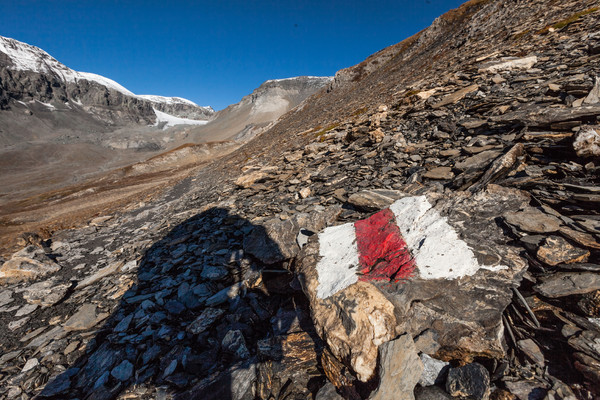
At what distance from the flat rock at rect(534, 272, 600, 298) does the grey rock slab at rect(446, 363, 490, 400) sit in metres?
1.01

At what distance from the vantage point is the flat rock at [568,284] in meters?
2.08

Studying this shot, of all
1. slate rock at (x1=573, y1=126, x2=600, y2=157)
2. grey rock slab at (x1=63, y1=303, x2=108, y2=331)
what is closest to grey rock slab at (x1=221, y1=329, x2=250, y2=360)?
grey rock slab at (x1=63, y1=303, x2=108, y2=331)

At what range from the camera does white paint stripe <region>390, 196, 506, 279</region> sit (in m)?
2.70

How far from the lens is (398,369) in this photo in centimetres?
213

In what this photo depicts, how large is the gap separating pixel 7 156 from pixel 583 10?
456 ft

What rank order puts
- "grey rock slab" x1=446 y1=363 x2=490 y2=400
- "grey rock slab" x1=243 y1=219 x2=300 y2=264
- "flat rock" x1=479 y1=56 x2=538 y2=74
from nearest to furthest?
"grey rock slab" x1=446 y1=363 x2=490 y2=400
"grey rock slab" x1=243 y1=219 x2=300 y2=264
"flat rock" x1=479 y1=56 x2=538 y2=74

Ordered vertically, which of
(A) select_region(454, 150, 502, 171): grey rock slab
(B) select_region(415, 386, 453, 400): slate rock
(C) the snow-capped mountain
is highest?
(C) the snow-capped mountain

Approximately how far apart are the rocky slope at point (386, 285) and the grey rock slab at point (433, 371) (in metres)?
0.01

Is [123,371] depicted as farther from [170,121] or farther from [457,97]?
[170,121]

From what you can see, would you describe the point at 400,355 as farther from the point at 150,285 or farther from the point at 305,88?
the point at 305,88

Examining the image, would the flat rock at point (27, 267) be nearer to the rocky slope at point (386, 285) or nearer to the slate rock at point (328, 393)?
the rocky slope at point (386, 285)

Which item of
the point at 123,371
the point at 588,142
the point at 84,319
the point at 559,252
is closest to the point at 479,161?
the point at 588,142

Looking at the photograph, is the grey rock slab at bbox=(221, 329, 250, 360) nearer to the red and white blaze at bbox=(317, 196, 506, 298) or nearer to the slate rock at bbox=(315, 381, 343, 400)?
the slate rock at bbox=(315, 381, 343, 400)

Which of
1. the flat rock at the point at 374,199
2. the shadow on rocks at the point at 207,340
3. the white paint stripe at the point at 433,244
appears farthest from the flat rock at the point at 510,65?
the shadow on rocks at the point at 207,340
